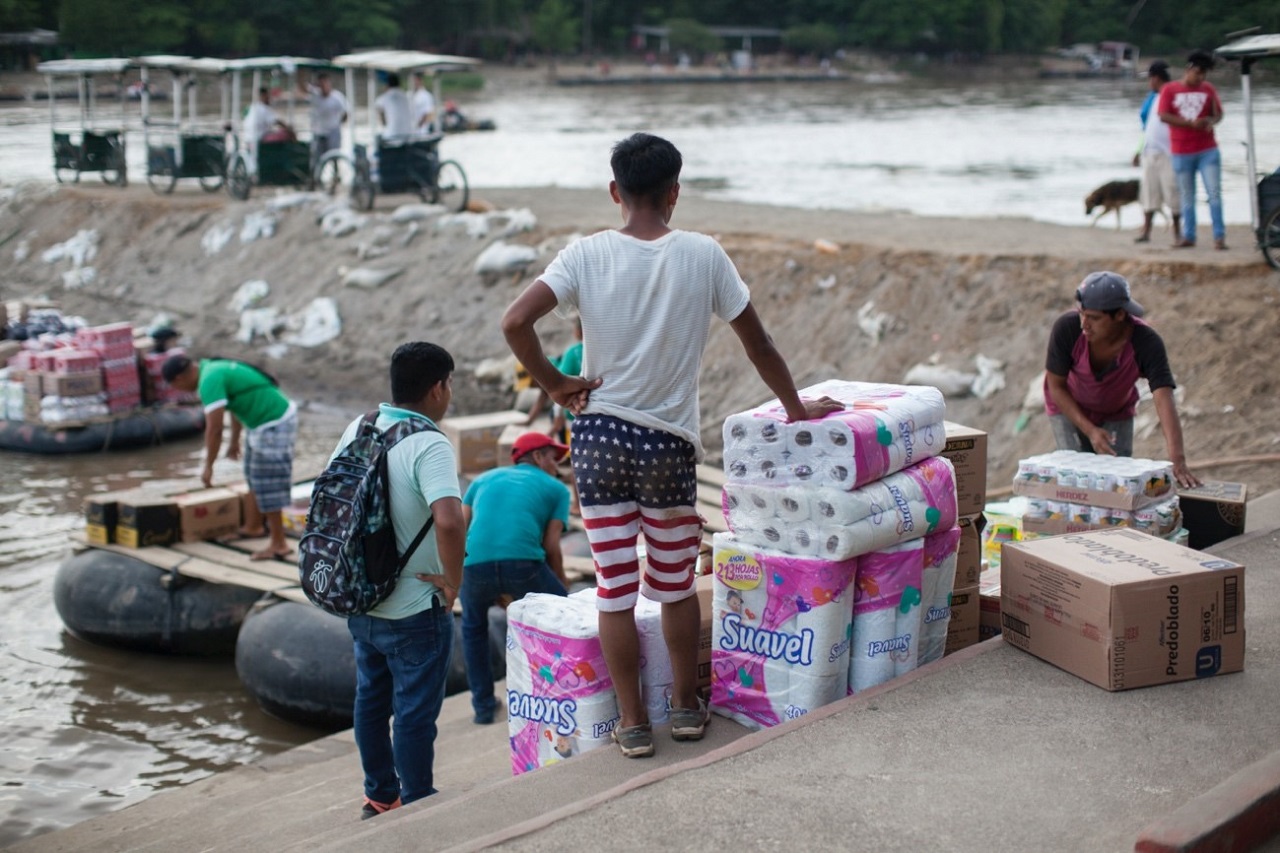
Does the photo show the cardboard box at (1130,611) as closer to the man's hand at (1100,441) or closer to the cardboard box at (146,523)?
the man's hand at (1100,441)

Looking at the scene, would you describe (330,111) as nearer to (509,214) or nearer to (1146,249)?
(509,214)

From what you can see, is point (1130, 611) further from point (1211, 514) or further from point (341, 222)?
point (341, 222)

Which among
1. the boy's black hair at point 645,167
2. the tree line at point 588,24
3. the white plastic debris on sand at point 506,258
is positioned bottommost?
the white plastic debris on sand at point 506,258

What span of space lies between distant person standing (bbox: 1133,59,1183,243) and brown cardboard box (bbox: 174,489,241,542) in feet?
28.5

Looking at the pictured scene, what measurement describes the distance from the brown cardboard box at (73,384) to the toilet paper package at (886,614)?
33.6 feet

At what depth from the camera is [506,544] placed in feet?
20.6

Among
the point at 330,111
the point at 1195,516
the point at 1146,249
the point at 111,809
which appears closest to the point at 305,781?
the point at 111,809

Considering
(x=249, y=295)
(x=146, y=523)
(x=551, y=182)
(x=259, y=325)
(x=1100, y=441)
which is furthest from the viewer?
(x=551, y=182)

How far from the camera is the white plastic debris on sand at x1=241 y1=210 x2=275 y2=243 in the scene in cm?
1952

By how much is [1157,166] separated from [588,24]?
79499 millimetres

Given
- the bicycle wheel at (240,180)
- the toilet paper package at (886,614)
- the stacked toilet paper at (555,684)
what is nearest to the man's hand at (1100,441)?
the toilet paper package at (886,614)

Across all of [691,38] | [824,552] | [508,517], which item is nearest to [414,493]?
[824,552]

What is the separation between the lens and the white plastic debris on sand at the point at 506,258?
16.1m

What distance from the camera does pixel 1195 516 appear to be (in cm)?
625
